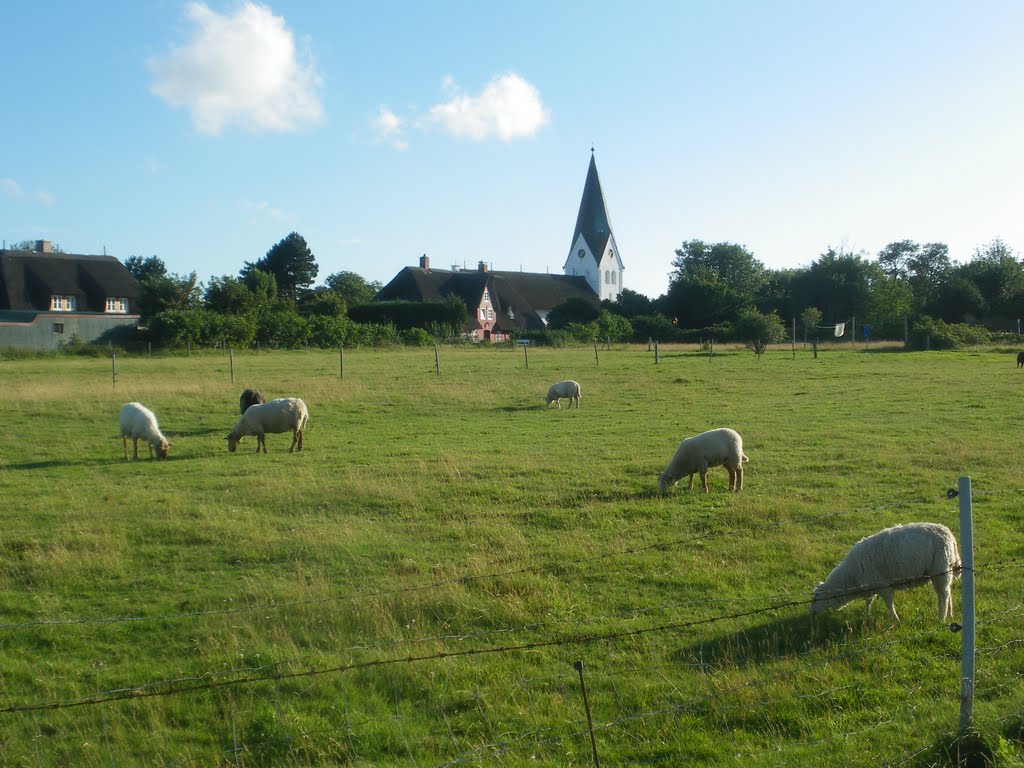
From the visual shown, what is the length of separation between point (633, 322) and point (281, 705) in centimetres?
6998

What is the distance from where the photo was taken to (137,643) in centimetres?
738

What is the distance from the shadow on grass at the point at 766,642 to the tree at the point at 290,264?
8532 centimetres

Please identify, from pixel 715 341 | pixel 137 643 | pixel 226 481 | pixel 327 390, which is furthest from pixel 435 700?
pixel 715 341

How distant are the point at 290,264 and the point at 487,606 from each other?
85418 mm

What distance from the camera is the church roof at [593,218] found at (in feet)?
360

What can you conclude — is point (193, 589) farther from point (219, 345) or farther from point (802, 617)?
point (219, 345)

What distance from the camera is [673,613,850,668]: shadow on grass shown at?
6.66m

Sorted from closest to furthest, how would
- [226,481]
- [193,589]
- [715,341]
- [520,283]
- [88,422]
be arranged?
[193,589] < [226,481] < [88,422] < [715,341] < [520,283]

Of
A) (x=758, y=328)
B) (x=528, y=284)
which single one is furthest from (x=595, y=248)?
(x=758, y=328)

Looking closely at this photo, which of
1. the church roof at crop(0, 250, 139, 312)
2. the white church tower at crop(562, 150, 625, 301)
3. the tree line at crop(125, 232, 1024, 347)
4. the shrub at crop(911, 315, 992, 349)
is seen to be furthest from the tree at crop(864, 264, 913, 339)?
the church roof at crop(0, 250, 139, 312)

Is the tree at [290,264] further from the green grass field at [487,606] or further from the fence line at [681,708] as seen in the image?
the fence line at [681,708]

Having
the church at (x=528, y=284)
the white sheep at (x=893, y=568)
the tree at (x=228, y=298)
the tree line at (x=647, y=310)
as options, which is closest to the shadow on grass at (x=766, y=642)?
the white sheep at (x=893, y=568)

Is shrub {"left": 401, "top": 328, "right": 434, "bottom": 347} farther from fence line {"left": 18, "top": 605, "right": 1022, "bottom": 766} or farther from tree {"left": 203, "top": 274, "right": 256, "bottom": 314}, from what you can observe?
fence line {"left": 18, "top": 605, "right": 1022, "bottom": 766}

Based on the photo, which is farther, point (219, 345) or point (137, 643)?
point (219, 345)
